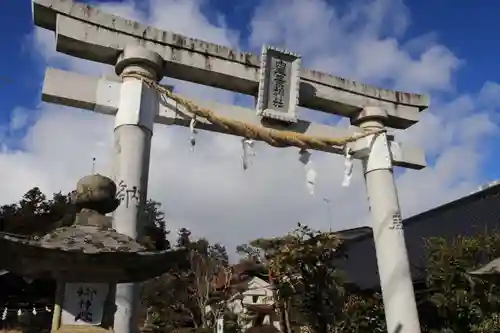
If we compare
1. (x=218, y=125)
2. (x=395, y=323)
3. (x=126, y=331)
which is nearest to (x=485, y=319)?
(x=395, y=323)

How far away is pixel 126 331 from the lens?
558 centimetres

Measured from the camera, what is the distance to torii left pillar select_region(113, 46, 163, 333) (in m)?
5.68

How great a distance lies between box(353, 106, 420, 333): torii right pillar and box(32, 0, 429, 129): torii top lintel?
491mm

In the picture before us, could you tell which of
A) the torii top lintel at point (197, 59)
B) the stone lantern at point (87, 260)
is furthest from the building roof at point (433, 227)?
the stone lantern at point (87, 260)

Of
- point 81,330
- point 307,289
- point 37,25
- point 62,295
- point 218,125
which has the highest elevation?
point 37,25

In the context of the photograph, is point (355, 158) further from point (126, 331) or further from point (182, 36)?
point (126, 331)

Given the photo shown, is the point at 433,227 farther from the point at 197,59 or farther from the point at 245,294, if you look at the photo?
the point at 197,59

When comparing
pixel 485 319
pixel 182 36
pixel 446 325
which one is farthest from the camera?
pixel 446 325

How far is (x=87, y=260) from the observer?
3270 millimetres

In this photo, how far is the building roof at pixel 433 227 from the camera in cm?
1541

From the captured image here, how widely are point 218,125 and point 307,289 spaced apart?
22.7ft

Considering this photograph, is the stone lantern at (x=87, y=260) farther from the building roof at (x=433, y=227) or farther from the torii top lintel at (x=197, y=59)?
the building roof at (x=433, y=227)

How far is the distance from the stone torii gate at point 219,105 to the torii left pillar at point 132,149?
0.01 metres

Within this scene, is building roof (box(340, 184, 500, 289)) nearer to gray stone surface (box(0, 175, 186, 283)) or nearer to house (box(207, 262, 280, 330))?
house (box(207, 262, 280, 330))
